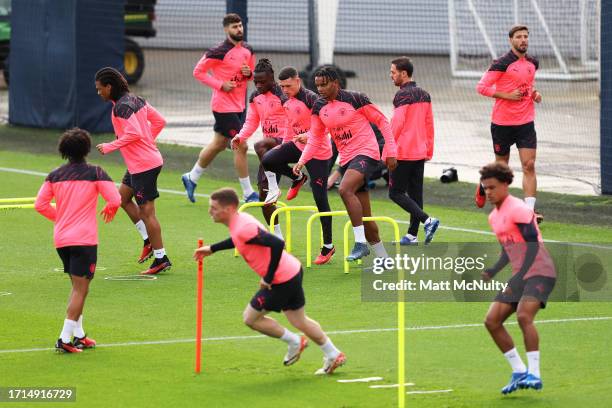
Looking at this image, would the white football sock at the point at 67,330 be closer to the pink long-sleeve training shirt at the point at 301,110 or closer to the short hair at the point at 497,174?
the short hair at the point at 497,174

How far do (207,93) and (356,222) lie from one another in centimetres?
2080

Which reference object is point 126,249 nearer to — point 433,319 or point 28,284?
point 28,284

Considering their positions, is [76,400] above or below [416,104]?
below

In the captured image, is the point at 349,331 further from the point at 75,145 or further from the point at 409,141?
the point at 409,141

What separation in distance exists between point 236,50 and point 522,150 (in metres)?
4.82

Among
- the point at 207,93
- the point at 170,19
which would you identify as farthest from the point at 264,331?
the point at 170,19

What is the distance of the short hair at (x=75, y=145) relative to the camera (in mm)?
10648

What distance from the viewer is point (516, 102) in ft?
52.5

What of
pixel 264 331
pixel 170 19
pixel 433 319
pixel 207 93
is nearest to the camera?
pixel 264 331

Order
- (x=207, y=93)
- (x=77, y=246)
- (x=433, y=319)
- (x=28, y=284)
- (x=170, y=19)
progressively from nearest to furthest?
1. (x=77, y=246)
2. (x=433, y=319)
3. (x=28, y=284)
4. (x=207, y=93)
5. (x=170, y=19)

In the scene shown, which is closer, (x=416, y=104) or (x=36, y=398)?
(x=36, y=398)

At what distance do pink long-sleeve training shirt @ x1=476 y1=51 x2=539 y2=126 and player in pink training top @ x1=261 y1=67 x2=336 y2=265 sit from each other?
96.4 inches

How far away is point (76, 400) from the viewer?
9.09 metres

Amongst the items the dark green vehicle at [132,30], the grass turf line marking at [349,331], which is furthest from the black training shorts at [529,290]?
the dark green vehicle at [132,30]
